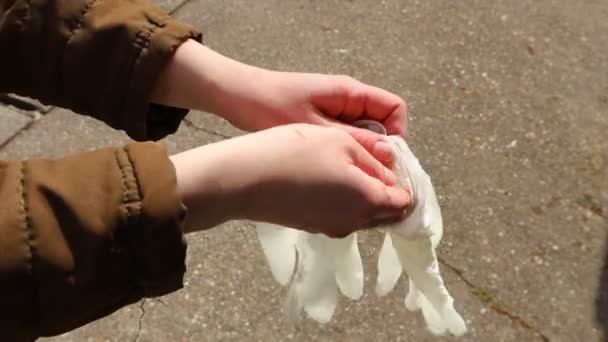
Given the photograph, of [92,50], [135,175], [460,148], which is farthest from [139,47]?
[460,148]

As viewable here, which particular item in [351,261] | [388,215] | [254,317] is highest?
[388,215]

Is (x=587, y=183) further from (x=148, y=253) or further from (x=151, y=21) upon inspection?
(x=148, y=253)

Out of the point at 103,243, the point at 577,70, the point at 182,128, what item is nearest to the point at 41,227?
the point at 103,243

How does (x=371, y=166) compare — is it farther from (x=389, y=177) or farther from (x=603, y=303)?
(x=603, y=303)

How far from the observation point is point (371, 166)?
41.1 inches

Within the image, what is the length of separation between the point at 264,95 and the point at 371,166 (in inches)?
7.6

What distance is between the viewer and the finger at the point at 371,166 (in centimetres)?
103

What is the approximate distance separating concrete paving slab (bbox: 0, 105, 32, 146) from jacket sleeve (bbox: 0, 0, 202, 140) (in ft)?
3.04

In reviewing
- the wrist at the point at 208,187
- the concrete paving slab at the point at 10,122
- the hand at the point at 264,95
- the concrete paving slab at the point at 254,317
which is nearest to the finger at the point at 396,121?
the hand at the point at 264,95

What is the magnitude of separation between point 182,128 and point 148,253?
1.17 m

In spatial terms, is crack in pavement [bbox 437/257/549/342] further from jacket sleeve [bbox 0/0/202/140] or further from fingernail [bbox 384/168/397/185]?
jacket sleeve [bbox 0/0/202/140]

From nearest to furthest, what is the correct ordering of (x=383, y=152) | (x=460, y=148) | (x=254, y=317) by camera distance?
(x=383, y=152) < (x=254, y=317) < (x=460, y=148)

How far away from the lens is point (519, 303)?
170cm

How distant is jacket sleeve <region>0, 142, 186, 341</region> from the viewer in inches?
33.5
